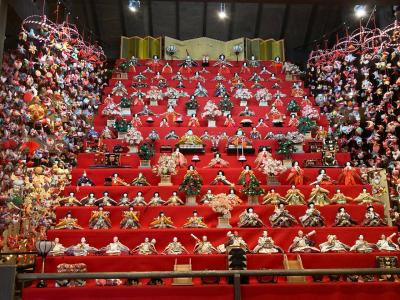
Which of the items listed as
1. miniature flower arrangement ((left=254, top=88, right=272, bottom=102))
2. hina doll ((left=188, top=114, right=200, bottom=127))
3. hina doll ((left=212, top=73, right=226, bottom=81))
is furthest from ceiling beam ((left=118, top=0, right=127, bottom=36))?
hina doll ((left=188, top=114, right=200, bottom=127))

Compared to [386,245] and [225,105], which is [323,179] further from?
[225,105]

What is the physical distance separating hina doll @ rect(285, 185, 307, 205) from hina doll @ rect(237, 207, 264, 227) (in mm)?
788

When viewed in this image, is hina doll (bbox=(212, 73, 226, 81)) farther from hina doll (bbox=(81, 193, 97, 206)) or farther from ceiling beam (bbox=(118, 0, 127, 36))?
hina doll (bbox=(81, 193, 97, 206))

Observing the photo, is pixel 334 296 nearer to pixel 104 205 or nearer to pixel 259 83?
pixel 104 205

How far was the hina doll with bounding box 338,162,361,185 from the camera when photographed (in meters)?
8.39

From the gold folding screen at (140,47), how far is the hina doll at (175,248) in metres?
9.38

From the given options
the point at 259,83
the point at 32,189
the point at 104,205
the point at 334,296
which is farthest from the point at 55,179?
the point at 259,83

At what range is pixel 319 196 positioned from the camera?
7.80 metres

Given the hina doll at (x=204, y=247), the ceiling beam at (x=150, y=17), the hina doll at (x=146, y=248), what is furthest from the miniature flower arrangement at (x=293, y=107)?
the ceiling beam at (x=150, y=17)

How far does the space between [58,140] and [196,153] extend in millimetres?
2686

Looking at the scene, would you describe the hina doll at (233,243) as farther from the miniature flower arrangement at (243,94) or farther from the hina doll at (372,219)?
the miniature flower arrangement at (243,94)

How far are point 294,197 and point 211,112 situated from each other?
3.64m

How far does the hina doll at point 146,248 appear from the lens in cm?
650

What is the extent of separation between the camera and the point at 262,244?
6.60 metres
